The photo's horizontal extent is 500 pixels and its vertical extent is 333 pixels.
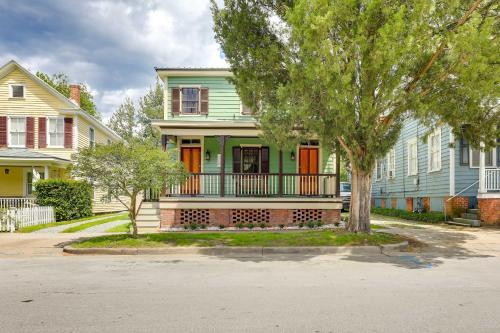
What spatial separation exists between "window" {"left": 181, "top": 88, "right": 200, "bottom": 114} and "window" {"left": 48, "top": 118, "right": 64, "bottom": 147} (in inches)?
364

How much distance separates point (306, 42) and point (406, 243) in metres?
6.13

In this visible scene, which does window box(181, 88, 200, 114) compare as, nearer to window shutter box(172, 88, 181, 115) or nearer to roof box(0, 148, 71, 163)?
window shutter box(172, 88, 181, 115)

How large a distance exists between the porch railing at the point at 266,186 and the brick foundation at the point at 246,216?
0.81 metres

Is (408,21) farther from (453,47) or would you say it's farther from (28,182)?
(28,182)

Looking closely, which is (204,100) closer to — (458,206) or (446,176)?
(446,176)

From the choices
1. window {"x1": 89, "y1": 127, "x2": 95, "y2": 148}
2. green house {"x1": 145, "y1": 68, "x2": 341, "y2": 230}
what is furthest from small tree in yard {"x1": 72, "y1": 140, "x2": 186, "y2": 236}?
window {"x1": 89, "y1": 127, "x2": 95, "y2": 148}

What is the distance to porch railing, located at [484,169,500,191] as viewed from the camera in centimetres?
1513

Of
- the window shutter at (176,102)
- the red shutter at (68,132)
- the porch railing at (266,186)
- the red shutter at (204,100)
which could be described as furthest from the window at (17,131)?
the porch railing at (266,186)

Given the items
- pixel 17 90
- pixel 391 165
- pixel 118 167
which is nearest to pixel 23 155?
pixel 17 90

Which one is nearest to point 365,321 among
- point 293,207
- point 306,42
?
point 306,42

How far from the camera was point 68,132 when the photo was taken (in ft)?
72.3

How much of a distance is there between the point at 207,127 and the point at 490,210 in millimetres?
12117

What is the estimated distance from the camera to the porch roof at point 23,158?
19297 mm

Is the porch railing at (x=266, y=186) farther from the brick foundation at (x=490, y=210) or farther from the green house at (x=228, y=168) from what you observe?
the brick foundation at (x=490, y=210)
